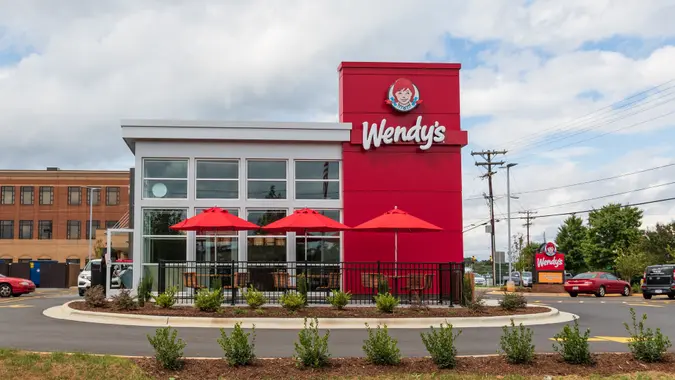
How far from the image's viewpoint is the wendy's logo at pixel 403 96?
25.4 metres

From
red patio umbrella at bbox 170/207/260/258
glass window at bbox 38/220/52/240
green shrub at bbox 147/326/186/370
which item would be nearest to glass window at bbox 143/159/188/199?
red patio umbrella at bbox 170/207/260/258

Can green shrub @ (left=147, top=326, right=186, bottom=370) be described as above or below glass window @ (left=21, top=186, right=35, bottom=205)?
below

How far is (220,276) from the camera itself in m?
20.6

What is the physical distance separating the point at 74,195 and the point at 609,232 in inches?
2278

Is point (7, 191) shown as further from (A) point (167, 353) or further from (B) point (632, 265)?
(A) point (167, 353)

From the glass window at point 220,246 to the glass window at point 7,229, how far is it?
61227 mm

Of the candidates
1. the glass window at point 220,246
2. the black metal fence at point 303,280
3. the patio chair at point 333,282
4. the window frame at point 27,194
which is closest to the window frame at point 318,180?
the glass window at point 220,246

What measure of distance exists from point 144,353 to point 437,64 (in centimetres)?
1727

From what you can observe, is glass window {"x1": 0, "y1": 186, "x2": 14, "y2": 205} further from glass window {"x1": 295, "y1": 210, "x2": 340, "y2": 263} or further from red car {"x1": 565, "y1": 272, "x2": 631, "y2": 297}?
red car {"x1": 565, "y1": 272, "x2": 631, "y2": 297}

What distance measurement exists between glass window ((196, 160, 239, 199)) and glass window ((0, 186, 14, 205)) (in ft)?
→ 199

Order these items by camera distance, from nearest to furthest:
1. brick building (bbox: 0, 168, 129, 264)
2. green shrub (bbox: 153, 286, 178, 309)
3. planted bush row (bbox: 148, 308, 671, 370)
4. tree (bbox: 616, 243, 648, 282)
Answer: planted bush row (bbox: 148, 308, 671, 370) < green shrub (bbox: 153, 286, 178, 309) < tree (bbox: 616, 243, 648, 282) < brick building (bbox: 0, 168, 129, 264)

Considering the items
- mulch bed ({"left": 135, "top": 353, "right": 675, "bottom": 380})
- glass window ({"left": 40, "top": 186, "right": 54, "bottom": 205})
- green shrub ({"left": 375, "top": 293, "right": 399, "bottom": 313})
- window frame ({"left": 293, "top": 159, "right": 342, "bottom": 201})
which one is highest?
glass window ({"left": 40, "top": 186, "right": 54, "bottom": 205})

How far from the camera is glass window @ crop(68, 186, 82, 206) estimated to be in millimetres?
77750

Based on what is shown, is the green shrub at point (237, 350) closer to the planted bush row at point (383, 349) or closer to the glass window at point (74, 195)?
the planted bush row at point (383, 349)
